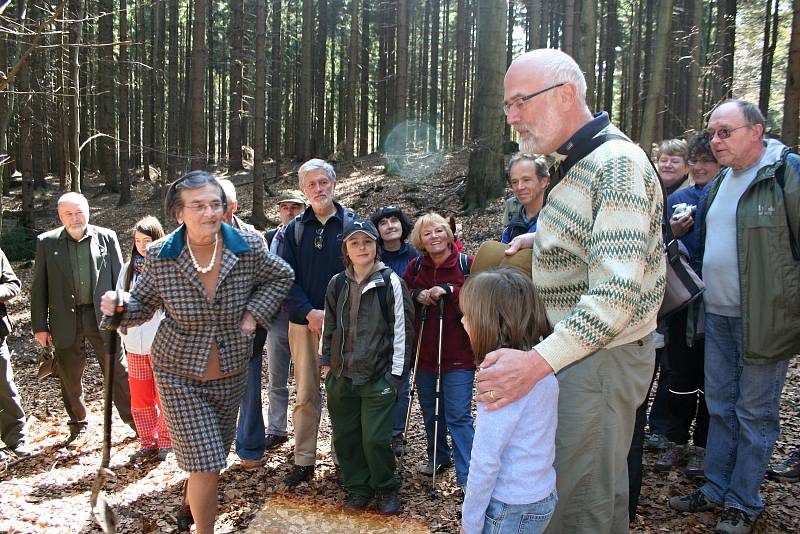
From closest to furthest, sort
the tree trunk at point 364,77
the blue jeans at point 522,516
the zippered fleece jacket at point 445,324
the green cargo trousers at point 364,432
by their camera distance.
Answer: the blue jeans at point 522,516 < the green cargo trousers at point 364,432 < the zippered fleece jacket at point 445,324 < the tree trunk at point 364,77

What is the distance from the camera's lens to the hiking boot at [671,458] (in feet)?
15.6

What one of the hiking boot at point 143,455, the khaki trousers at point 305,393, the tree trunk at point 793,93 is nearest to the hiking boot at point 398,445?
the khaki trousers at point 305,393

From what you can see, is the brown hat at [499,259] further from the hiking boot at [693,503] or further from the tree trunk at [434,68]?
the tree trunk at [434,68]

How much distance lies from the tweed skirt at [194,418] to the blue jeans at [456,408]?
70.3 inches

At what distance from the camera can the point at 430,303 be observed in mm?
4855

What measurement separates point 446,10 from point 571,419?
3530 cm

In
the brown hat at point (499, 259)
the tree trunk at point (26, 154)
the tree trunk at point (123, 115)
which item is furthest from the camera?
the tree trunk at point (123, 115)

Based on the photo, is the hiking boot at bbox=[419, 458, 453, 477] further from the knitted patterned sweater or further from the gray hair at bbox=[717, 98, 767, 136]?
the gray hair at bbox=[717, 98, 767, 136]

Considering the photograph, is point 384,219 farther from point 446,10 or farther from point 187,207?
point 446,10

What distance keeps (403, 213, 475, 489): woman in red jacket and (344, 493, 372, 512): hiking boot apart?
0.74 m

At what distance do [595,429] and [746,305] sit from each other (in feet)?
6.83

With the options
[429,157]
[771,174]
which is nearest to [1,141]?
[771,174]

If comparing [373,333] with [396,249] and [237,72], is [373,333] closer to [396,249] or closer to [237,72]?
[396,249]

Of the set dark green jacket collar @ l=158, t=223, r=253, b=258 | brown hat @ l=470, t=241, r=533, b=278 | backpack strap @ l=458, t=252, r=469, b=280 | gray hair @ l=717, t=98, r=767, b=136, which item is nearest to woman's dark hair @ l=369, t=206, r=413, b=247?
backpack strap @ l=458, t=252, r=469, b=280
